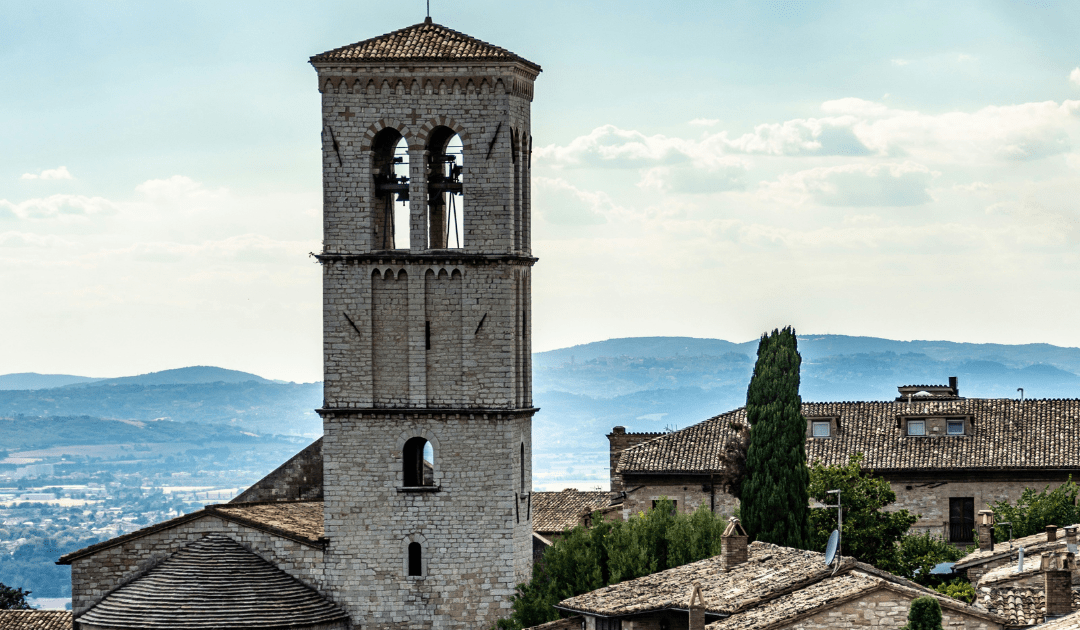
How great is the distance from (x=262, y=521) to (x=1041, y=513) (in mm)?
25219

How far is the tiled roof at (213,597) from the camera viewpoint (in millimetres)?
44469

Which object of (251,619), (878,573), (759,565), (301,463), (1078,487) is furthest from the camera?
(1078,487)

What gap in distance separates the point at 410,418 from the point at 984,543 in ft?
61.0

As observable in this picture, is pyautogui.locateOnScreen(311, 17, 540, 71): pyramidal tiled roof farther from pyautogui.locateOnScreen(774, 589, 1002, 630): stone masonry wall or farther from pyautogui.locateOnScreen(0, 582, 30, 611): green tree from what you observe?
pyautogui.locateOnScreen(0, 582, 30, 611): green tree

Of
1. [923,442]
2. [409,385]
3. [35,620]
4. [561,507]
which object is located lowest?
[35,620]

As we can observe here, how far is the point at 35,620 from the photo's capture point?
50.8 m

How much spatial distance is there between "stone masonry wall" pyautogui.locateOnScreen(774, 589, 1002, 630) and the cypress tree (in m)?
19.3

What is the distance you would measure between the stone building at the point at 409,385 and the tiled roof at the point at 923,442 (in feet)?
67.2

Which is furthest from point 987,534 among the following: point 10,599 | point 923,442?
point 10,599

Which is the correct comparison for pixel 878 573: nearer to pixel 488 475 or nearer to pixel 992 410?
pixel 488 475

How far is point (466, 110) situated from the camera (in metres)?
47.5

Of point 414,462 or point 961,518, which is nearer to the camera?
point 414,462

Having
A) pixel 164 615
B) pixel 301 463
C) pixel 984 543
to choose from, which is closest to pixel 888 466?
pixel 984 543

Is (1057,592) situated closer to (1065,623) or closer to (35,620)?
(1065,623)
